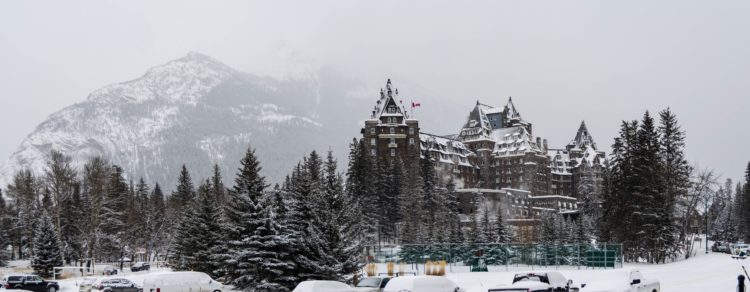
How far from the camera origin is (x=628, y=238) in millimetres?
74875

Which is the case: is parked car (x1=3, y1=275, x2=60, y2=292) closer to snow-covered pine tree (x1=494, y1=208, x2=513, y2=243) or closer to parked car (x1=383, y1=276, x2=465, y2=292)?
parked car (x1=383, y1=276, x2=465, y2=292)

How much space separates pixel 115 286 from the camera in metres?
52.0

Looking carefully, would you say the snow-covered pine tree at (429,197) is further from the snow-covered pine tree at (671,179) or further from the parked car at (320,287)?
the parked car at (320,287)

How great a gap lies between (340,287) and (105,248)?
227 feet

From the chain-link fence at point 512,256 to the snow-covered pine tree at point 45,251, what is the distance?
3391 cm

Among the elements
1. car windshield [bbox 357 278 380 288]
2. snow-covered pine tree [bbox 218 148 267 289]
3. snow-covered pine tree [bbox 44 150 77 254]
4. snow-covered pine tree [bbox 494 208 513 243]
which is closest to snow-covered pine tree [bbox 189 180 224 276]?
snow-covered pine tree [bbox 218 148 267 289]

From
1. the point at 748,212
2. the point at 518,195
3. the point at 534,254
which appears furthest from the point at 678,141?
the point at 518,195

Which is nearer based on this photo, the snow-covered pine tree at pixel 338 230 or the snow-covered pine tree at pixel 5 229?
the snow-covered pine tree at pixel 338 230

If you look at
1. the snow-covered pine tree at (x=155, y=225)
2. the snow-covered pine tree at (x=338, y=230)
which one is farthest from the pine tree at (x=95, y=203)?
the snow-covered pine tree at (x=338, y=230)

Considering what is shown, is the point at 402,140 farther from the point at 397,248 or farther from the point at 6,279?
the point at 6,279

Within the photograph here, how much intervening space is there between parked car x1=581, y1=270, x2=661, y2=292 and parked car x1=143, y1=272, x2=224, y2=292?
22694 mm

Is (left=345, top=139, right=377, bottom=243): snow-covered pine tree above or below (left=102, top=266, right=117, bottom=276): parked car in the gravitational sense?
above

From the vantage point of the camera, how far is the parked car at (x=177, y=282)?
138ft

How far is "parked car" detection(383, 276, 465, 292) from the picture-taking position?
113 feet
